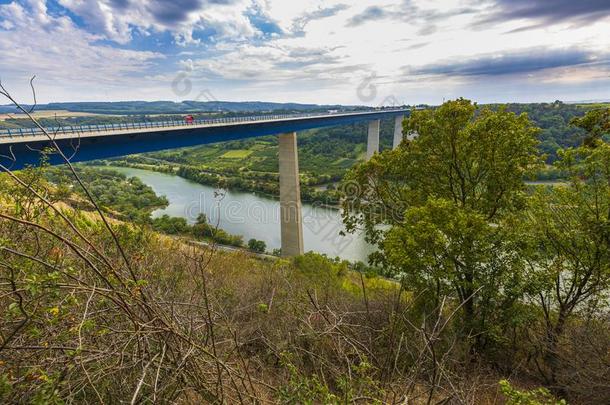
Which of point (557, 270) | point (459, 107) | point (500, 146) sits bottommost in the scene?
point (557, 270)

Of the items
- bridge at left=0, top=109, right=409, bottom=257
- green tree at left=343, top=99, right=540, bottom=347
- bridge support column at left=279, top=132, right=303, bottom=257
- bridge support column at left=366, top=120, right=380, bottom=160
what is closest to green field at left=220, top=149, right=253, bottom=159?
bridge support column at left=366, top=120, right=380, bottom=160

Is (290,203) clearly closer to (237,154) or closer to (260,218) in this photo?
(260,218)

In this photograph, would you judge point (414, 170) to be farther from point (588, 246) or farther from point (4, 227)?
point (4, 227)

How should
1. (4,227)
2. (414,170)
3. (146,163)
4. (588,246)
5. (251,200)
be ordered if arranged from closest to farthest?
(4,227) → (588,246) → (414,170) → (251,200) → (146,163)

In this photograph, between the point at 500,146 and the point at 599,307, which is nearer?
the point at 599,307

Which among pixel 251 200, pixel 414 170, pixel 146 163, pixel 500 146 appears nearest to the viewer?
pixel 500 146

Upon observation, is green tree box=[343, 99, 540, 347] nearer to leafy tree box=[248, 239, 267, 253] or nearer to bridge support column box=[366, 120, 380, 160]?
leafy tree box=[248, 239, 267, 253]

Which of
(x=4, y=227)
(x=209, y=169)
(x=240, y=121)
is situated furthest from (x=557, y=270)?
(x=209, y=169)

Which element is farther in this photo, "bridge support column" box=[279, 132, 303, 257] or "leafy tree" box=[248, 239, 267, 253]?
"leafy tree" box=[248, 239, 267, 253]
